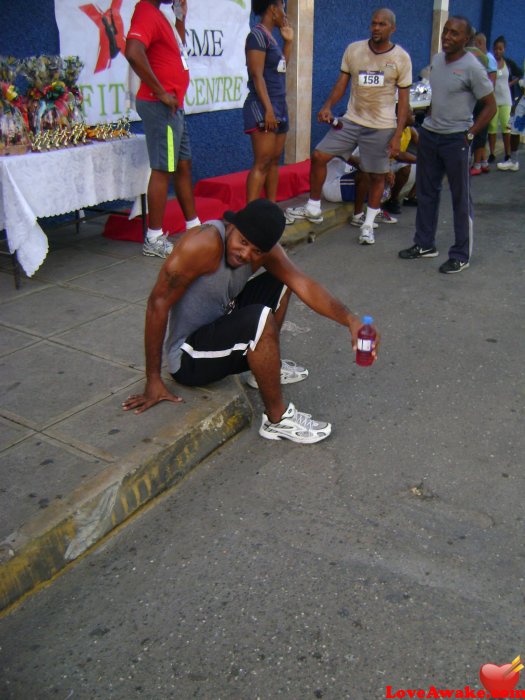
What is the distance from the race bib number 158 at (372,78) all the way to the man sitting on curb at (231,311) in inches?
137

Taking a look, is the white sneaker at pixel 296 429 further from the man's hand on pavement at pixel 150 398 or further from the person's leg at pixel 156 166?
the person's leg at pixel 156 166

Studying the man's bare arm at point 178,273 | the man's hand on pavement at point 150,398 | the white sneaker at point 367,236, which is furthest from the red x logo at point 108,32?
the man's hand on pavement at point 150,398

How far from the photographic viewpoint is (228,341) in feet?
10.7

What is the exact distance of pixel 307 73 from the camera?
8906 millimetres

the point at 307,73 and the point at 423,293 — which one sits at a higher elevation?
the point at 307,73

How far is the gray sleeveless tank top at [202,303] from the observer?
10.8 ft

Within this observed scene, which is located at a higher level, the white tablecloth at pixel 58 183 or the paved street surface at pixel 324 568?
the white tablecloth at pixel 58 183

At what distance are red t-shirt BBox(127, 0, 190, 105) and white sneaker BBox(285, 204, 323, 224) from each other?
5.88ft

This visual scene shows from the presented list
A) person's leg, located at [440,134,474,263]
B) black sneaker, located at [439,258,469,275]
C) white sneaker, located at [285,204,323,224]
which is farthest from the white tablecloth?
black sneaker, located at [439,258,469,275]

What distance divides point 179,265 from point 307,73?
21.8ft

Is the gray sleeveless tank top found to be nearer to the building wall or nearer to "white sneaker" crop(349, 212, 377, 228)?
the building wall

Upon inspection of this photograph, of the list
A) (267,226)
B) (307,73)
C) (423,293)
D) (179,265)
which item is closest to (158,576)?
(179,265)

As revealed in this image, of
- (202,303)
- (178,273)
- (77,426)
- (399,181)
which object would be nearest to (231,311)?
(202,303)

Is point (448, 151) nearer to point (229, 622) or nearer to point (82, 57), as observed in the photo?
point (82, 57)
